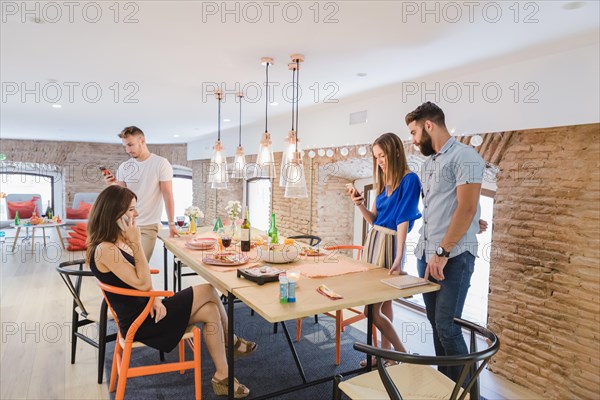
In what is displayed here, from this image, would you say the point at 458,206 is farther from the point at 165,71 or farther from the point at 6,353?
the point at 6,353

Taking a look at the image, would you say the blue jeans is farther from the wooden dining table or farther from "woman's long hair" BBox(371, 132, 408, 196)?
"woman's long hair" BBox(371, 132, 408, 196)

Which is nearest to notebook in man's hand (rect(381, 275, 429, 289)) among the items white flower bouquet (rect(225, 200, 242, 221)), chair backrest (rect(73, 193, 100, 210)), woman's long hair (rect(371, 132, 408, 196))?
woman's long hair (rect(371, 132, 408, 196))

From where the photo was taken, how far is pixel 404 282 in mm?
2008

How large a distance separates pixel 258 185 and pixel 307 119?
289 centimetres

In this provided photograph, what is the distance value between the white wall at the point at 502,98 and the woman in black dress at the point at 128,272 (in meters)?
2.21

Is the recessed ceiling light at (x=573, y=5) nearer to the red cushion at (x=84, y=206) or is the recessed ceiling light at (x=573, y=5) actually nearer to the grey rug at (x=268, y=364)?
the grey rug at (x=268, y=364)

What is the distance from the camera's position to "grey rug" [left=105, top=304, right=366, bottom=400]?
8.36 ft

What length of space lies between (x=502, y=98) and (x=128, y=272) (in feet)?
8.90

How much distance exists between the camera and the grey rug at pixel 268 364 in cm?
255

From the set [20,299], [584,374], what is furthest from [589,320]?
[20,299]

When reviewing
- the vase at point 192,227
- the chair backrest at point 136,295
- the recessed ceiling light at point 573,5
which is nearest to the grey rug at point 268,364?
the chair backrest at point 136,295

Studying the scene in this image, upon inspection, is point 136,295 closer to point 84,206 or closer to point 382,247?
point 382,247

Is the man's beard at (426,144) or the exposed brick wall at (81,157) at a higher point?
the exposed brick wall at (81,157)

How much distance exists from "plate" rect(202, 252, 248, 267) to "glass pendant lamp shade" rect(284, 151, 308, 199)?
0.59 m
